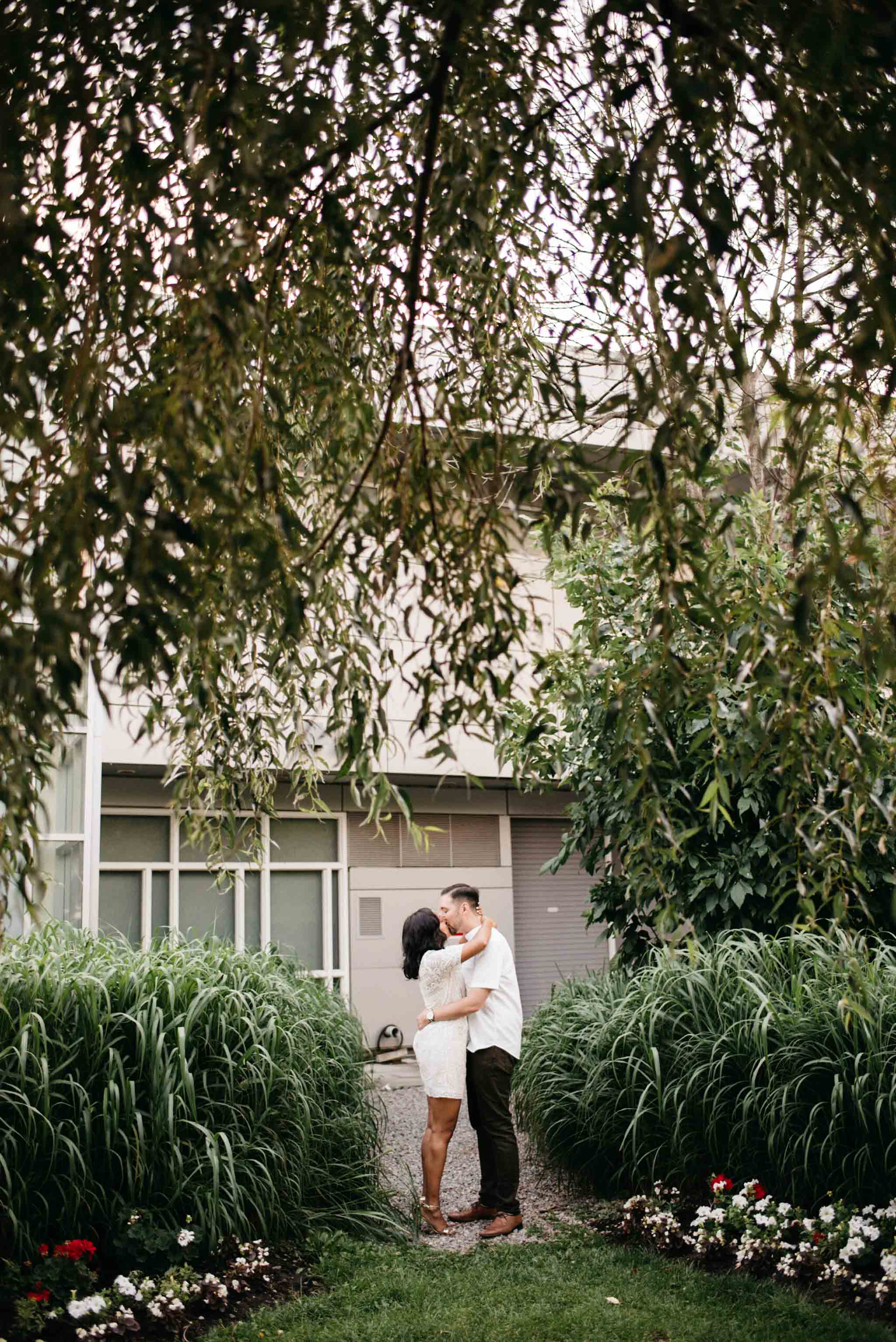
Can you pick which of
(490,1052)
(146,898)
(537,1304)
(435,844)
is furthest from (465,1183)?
(435,844)

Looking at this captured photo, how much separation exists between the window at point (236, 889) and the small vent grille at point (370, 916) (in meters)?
0.18

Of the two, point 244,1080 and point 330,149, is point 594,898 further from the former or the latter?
point 330,149

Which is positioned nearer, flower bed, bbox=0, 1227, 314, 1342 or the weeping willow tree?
the weeping willow tree

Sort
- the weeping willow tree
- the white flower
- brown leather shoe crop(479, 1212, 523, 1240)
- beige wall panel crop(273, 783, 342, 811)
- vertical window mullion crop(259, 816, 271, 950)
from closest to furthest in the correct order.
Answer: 1. the weeping willow tree
2. the white flower
3. brown leather shoe crop(479, 1212, 523, 1240)
4. vertical window mullion crop(259, 816, 271, 950)
5. beige wall panel crop(273, 783, 342, 811)

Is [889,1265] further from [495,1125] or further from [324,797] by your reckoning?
[324,797]

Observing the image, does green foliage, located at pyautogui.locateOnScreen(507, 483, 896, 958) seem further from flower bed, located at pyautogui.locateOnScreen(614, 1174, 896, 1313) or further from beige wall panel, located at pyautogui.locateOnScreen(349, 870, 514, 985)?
beige wall panel, located at pyautogui.locateOnScreen(349, 870, 514, 985)

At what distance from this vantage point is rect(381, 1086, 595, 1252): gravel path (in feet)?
22.3

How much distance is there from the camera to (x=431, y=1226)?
693cm

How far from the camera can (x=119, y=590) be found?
2.22m

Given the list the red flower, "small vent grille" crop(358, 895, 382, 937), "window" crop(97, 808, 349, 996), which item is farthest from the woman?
"small vent grille" crop(358, 895, 382, 937)

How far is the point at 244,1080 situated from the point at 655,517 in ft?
14.1

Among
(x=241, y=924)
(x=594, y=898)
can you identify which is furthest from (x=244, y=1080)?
(x=241, y=924)

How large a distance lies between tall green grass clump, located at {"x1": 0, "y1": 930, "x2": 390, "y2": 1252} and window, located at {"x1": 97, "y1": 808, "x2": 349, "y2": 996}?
5406 mm

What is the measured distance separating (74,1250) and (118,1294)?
26 cm
